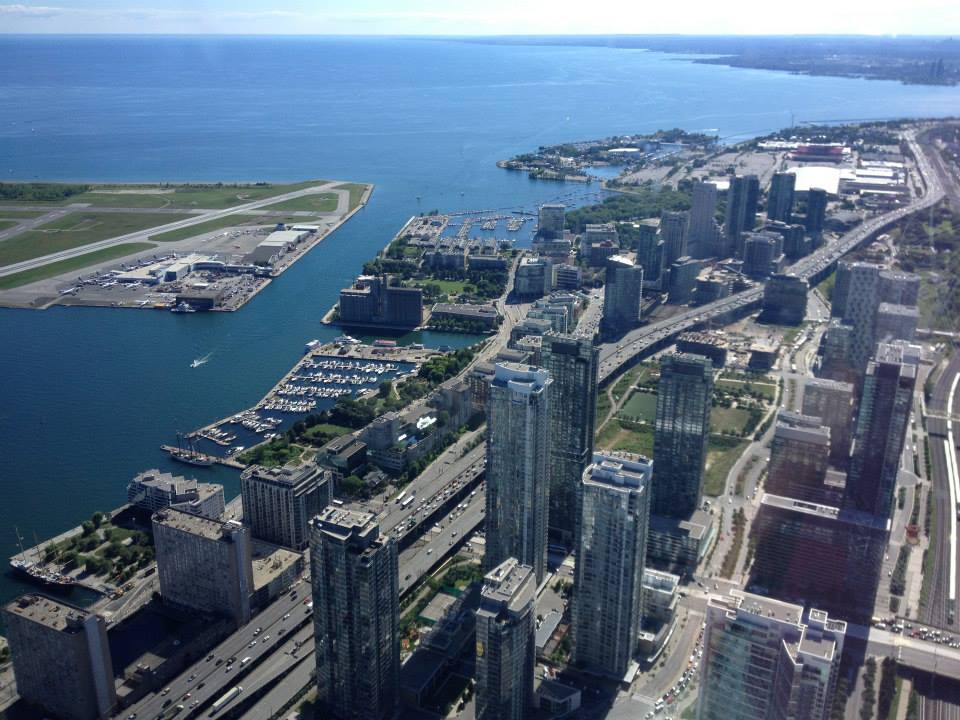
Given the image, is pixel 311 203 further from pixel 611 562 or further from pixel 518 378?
pixel 611 562

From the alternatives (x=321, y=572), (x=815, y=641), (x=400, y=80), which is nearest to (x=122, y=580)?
(x=321, y=572)

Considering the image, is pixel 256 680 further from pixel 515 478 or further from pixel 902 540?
pixel 902 540

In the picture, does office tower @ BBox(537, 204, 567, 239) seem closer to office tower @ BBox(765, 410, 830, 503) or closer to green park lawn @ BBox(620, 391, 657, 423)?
green park lawn @ BBox(620, 391, 657, 423)

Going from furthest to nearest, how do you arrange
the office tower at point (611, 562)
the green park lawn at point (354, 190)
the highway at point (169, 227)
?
the green park lawn at point (354, 190)
the highway at point (169, 227)
the office tower at point (611, 562)

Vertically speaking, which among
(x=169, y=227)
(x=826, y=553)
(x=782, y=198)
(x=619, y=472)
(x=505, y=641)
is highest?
(x=782, y=198)

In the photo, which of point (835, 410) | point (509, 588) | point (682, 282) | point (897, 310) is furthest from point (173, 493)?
point (682, 282)

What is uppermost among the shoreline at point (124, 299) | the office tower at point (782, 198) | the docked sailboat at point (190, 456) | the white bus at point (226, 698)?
the office tower at point (782, 198)

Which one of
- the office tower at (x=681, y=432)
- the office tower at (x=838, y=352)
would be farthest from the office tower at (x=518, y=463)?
the office tower at (x=838, y=352)

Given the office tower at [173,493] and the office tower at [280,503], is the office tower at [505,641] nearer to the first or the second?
the office tower at [280,503]
